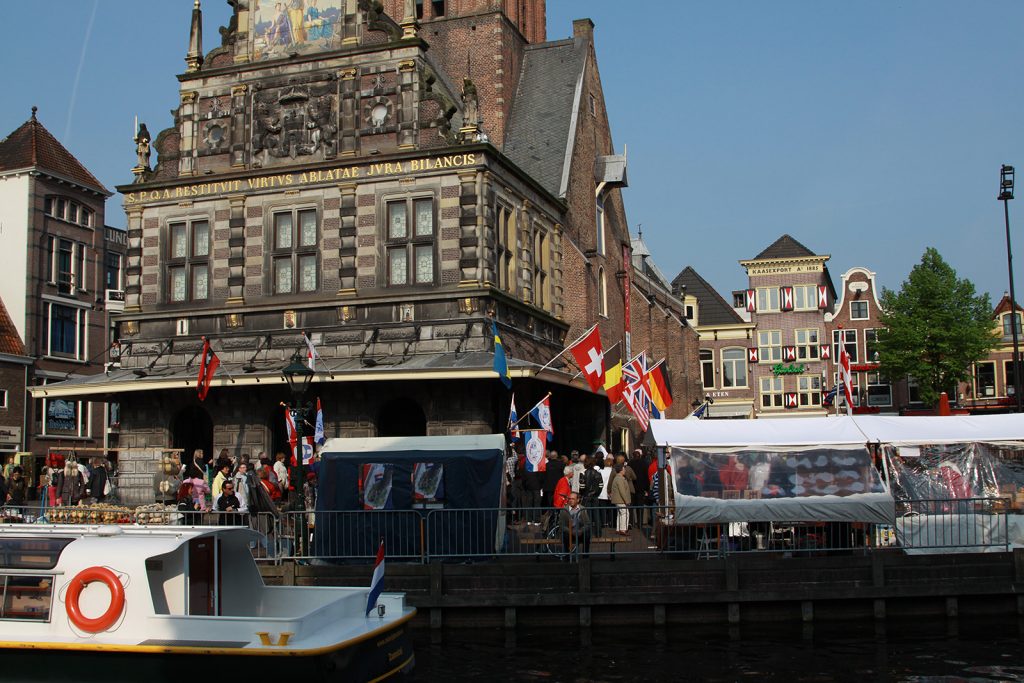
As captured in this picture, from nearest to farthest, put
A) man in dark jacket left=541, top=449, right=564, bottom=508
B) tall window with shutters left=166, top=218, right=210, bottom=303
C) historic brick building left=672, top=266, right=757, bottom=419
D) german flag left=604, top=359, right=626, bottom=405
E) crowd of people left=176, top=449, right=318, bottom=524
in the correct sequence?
1. crowd of people left=176, top=449, right=318, bottom=524
2. man in dark jacket left=541, top=449, right=564, bottom=508
3. german flag left=604, top=359, right=626, bottom=405
4. tall window with shutters left=166, top=218, right=210, bottom=303
5. historic brick building left=672, top=266, right=757, bottom=419

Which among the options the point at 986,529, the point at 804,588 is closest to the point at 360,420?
the point at 804,588

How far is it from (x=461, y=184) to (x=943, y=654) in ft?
57.6

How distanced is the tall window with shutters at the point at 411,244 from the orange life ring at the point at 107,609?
1717cm

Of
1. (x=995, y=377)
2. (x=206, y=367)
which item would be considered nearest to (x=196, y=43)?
(x=206, y=367)

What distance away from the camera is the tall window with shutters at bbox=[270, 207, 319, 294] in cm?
3077

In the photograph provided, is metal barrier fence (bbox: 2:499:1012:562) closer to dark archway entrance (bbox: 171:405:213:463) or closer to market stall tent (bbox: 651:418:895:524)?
market stall tent (bbox: 651:418:895:524)

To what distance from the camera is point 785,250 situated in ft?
235

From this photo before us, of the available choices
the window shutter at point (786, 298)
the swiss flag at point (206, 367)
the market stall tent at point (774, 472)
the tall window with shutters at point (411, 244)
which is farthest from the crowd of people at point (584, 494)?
the window shutter at point (786, 298)

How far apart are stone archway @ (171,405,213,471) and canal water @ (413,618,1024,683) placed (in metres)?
15.1

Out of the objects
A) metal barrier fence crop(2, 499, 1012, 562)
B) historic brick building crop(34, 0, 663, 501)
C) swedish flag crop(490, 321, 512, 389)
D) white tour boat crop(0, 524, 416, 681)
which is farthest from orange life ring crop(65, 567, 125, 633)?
historic brick building crop(34, 0, 663, 501)

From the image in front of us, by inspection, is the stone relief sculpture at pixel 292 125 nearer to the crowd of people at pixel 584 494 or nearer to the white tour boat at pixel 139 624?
the crowd of people at pixel 584 494

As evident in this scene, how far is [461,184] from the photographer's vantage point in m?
29.6

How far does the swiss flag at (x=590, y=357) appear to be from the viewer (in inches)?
1054

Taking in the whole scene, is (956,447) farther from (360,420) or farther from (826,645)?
(360,420)
